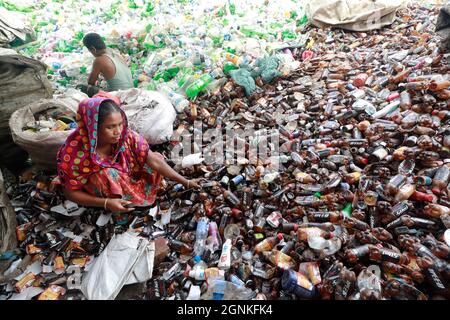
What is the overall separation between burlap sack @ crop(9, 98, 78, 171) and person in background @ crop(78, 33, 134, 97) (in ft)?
3.81

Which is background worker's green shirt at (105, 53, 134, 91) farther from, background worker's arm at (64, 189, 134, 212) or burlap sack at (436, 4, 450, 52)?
burlap sack at (436, 4, 450, 52)

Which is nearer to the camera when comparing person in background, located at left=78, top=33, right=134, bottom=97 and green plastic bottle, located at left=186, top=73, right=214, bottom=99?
person in background, located at left=78, top=33, right=134, bottom=97

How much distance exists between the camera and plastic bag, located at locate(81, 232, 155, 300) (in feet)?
7.62

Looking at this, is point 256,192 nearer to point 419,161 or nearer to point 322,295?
point 322,295

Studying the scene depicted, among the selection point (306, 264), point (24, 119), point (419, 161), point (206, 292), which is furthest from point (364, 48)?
point (24, 119)

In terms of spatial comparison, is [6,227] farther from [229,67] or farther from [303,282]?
[229,67]

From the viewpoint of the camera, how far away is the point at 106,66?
14.5 feet

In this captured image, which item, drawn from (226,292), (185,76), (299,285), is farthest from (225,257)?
(185,76)

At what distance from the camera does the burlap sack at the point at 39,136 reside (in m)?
3.05

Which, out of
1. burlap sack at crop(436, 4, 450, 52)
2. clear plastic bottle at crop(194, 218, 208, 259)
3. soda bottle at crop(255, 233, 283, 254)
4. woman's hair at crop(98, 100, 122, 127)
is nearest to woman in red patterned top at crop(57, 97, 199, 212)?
woman's hair at crop(98, 100, 122, 127)

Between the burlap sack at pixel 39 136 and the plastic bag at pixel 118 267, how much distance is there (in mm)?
1227

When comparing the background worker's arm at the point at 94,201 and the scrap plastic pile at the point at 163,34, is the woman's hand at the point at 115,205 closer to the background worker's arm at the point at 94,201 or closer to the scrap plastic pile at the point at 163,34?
the background worker's arm at the point at 94,201

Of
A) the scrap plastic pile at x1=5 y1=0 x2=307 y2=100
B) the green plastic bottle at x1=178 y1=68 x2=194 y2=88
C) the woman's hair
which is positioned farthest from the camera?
the scrap plastic pile at x1=5 y1=0 x2=307 y2=100

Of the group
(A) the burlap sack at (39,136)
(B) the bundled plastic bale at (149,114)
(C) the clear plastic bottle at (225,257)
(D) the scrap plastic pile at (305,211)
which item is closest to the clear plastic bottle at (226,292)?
(D) the scrap plastic pile at (305,211)
